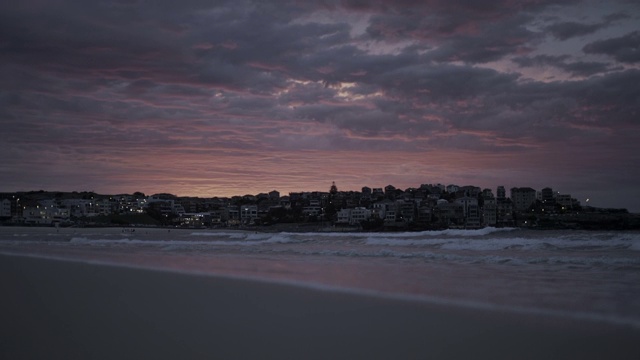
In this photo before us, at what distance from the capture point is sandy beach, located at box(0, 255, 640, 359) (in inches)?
161

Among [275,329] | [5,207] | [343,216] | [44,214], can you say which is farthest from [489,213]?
[5,207]

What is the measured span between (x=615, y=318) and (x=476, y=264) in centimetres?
681

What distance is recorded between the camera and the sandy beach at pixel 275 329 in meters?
4.09

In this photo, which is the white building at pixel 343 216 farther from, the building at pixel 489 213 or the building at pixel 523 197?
the building at pixel 523 197

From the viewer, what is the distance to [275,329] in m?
4.89

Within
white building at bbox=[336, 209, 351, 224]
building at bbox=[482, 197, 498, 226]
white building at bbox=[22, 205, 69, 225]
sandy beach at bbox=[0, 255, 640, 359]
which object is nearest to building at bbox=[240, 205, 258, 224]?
white building at bbox=[336, 209, 351, 224]

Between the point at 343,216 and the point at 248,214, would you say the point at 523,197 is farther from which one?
the point at 248,214

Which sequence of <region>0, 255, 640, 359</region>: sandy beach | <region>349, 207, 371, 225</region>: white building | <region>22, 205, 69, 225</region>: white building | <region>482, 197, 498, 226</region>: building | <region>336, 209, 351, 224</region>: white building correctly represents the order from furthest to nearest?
1. <region>22, 205, 69, 225</region>: white building
2. <region>336, 209, 351, 224</region>: white building
3. <region>349, 207, 371, 225</region>: white building
4. <region>482, 197, 498, 226</region>: building
5. <region>0, 255, 640, 359</region>: sandy beach

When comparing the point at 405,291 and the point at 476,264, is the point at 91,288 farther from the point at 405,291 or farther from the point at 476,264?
the point at 476,264

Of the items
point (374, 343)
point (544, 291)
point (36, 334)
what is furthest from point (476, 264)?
point (36, 334)

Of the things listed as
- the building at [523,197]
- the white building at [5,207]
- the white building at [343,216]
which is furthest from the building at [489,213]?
the white building at [5,207]

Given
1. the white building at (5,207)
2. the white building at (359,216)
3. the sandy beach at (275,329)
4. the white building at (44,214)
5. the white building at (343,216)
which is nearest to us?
the sandy beach at (275,329)

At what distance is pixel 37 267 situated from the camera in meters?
11.4

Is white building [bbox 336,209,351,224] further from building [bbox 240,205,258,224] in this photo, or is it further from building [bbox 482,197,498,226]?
building [bbox 240,205,258,224]
